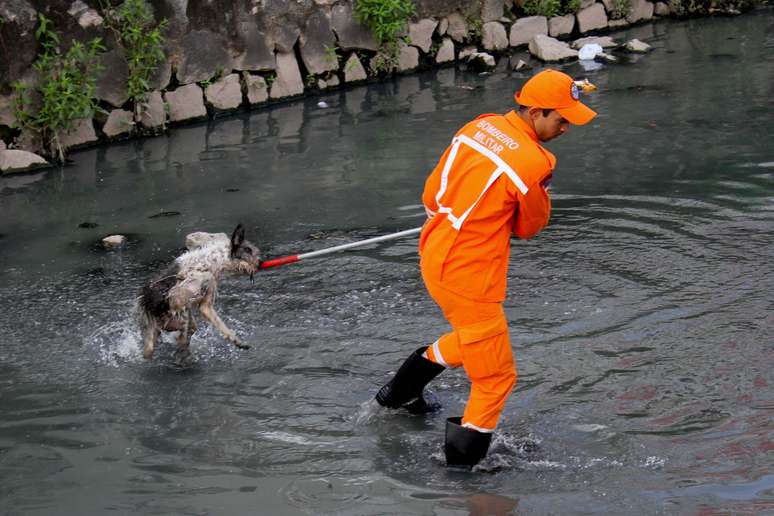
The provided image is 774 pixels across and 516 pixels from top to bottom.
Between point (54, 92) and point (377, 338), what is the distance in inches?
255

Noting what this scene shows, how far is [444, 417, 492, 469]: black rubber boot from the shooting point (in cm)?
476

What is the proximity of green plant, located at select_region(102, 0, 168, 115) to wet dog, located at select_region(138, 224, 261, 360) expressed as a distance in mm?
6241

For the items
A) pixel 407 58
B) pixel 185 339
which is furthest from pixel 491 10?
pixel 185 339

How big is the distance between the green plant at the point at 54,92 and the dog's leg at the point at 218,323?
5926mm

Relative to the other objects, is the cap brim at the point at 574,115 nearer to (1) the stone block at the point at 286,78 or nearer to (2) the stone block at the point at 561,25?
(1) the stone block at the point at 286,78

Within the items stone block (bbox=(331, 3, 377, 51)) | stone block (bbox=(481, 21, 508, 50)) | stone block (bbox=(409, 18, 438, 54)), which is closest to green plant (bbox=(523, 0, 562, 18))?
stone block (bbox=(481, 21, 508, 50))

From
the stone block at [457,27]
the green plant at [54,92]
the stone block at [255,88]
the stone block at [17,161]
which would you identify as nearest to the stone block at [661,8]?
A: the stone block at [457,27]

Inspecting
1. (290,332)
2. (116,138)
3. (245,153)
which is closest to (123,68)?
(116,138)

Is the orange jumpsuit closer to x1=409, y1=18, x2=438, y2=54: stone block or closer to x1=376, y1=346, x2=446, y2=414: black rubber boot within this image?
x1=376, y1=346, x2=446, y2=414: black rubber boot

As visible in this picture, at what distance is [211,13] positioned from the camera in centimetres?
1292

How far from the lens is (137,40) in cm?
1199

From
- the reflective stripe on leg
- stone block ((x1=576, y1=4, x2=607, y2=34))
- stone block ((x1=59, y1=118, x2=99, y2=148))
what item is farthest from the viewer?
stone block ((x1=576, y1=4, x2=607, y2=34))

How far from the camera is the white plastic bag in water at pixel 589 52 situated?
47.8 feet

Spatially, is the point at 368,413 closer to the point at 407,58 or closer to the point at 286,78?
the point at 286,78
